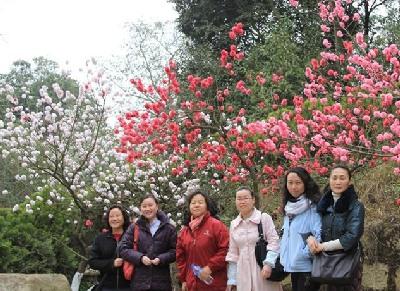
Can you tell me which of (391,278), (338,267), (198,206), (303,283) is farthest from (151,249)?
(391,278)

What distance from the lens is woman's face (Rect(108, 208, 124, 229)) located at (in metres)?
4.66

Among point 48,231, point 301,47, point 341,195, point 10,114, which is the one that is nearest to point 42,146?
point 10,114

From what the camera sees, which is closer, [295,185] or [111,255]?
[295,185]

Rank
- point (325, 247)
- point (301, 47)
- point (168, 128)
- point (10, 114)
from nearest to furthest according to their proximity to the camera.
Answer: point (325, 247) → point (168, 128) → point (10, 114) → point (301, 47)

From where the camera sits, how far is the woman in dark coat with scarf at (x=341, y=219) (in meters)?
3.48

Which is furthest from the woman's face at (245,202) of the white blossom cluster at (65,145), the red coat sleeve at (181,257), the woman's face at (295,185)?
the white blossom cluster at (65,145)

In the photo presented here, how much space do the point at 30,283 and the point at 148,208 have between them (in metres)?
1.48

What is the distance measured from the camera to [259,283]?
13.6ft

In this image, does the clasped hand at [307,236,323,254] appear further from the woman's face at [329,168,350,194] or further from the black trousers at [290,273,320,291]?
the woman's face at [329,168,350,194]

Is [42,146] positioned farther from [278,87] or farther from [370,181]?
[278,87]

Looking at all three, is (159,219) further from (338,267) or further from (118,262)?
(338,267)

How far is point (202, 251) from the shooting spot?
4352mm

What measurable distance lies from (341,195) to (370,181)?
4.02m

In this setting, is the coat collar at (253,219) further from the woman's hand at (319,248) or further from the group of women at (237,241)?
the woman's hand at (319,248)
